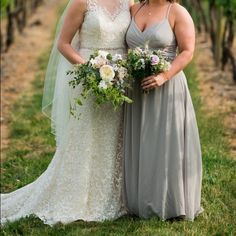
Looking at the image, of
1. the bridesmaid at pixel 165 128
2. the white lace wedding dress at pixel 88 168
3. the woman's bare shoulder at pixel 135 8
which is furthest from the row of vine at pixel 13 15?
the bridesmaid at pixel 165 128

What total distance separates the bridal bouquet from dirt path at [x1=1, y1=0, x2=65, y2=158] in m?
3.73

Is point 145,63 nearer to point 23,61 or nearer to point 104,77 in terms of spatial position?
point 104,77

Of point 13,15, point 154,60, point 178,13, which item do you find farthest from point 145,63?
point 13,15

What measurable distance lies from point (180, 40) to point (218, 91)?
233 inches

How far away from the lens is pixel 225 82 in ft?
39.1

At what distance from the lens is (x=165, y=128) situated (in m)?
5.48

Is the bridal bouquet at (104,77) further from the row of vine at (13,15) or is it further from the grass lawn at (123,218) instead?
the row of vine at (13,15)

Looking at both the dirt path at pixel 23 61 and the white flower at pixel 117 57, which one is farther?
the dirt path at pixel 23 61

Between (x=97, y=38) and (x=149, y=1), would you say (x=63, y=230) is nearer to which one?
(x=97, y=38)

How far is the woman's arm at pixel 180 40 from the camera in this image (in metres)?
5.30

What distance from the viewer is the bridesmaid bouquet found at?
517 centimetres

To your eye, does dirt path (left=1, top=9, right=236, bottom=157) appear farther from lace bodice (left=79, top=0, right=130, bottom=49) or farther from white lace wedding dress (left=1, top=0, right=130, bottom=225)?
lace bodice (left=79, top=0, right=130, bottom=49)

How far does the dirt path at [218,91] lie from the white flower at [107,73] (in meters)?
2.91

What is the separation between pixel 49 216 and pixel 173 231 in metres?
1.21
